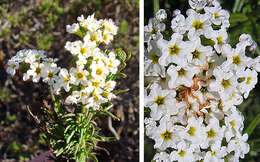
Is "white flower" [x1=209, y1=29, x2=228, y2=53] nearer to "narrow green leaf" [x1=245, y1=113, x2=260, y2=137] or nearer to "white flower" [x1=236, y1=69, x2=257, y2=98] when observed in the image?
"white flower" [x1=236, y1=69, x2=257, y2=98]

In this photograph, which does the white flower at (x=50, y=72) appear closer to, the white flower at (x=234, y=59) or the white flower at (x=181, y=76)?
the white flower at (x=181, y=76)

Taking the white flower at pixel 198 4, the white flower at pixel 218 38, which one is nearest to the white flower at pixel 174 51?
the white flower at pixel 218 38

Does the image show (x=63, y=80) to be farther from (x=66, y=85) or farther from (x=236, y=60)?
(x=236, y=60)

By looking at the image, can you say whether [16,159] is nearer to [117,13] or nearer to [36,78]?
[36,78]

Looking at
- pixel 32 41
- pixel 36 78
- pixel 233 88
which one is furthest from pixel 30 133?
pixel 233 88

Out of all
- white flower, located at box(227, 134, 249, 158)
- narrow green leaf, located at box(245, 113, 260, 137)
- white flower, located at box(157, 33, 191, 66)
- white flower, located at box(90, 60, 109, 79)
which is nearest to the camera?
white flower, located at box(157, 33, 191, 66)

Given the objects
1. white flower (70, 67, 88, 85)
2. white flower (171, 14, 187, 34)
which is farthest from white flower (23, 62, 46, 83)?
white flower (171, 14, 187, 34)

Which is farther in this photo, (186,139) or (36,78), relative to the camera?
(36,78)
